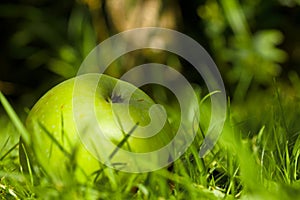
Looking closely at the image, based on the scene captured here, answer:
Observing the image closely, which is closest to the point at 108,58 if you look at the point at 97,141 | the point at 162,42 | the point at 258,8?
the point at 162,42

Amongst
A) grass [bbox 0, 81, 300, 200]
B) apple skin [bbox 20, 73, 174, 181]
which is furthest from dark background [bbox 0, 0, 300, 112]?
apple skin [bbox 20, 73, 174, 181]

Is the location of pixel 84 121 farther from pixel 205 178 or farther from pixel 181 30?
pixel 181 30

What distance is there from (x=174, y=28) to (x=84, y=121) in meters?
1.74

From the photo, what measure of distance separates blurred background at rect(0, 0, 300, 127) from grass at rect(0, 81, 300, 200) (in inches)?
52.2

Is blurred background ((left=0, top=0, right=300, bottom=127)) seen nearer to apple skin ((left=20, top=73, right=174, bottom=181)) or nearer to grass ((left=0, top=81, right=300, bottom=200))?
grass ((left=0, top=81, right=300, bottom=200))

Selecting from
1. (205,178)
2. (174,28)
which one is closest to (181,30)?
(174,28)

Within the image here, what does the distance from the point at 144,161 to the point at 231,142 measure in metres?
0.22

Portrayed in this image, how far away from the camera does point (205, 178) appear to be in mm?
1227

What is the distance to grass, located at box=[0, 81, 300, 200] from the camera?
1036 mm

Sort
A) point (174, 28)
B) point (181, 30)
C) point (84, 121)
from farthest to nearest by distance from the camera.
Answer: point (181, 30), point (174, 28), point (84, 121)

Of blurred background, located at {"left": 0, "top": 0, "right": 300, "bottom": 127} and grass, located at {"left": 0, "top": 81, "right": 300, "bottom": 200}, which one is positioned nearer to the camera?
grass, located at {"left": 0, "top": 81, "right": 300, "bottom": 200}

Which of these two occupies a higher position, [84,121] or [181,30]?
[181,30]

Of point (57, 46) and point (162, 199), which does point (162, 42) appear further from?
point (162, 199)

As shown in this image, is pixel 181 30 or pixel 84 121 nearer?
pixel 84 121
